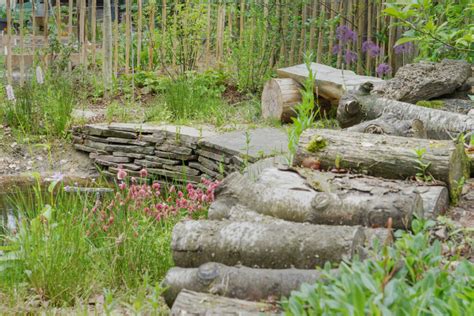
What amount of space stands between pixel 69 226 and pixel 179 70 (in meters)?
6.66

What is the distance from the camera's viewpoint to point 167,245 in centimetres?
430

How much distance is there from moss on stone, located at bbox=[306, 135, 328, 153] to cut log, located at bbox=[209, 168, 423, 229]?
0.22 m

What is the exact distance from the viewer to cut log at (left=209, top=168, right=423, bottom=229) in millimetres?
3643

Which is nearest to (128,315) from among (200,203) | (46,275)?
(46,275)

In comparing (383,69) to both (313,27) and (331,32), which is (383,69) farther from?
(313,27)

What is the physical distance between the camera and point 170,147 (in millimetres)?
7934

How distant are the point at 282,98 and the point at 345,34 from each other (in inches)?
78.1

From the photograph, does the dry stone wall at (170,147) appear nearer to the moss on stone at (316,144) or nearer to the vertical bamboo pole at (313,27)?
the moss on stone at (316,144)

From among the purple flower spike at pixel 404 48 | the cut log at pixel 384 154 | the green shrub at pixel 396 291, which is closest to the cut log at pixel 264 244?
the green shrub at pixel 396 291

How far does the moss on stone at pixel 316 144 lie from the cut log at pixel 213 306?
169 centimetres

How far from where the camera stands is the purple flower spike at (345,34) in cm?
966

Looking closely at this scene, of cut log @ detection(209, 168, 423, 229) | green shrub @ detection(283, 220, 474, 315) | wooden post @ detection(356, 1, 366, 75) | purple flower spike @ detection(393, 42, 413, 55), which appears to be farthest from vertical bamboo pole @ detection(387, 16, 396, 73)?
green shrub @ detection(283, 220, 474, 315)

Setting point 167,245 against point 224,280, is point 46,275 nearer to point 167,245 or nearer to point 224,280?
point 167,245

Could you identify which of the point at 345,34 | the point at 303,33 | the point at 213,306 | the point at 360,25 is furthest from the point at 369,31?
the point at 213,306
